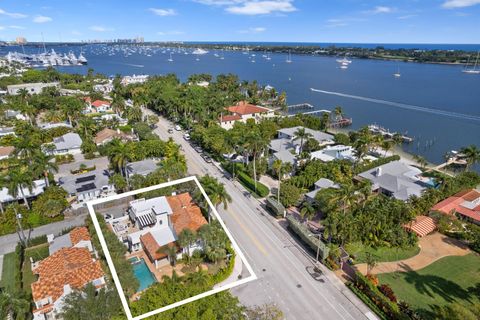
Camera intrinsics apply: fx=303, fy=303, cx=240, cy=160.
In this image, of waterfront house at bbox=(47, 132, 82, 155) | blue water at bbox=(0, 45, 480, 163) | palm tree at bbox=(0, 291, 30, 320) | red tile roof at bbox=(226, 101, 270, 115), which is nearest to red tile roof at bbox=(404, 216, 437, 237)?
blue water at bbox=(0, 45, 480, 163)

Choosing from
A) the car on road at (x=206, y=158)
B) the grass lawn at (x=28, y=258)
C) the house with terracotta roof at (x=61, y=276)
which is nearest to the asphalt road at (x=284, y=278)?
the house with terracotta roof at (x=61, y=276)

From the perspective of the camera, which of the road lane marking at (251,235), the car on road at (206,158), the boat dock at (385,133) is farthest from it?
the boat dock at (385,133)

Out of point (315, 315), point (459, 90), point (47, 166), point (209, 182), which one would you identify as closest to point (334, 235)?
point (315, 315)

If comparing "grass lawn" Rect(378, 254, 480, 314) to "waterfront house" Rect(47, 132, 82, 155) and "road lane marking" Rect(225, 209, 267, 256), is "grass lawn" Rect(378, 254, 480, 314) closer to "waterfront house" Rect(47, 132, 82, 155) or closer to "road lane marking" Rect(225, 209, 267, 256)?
"road lane marking" Rect(225, 209, 267, 256)

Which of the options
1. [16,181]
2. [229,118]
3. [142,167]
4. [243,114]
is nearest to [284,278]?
[142,167]

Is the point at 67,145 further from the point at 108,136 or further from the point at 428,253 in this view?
the point at 428,253

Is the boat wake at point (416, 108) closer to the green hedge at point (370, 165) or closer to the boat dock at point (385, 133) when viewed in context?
the boat dock at point (385, 133)
